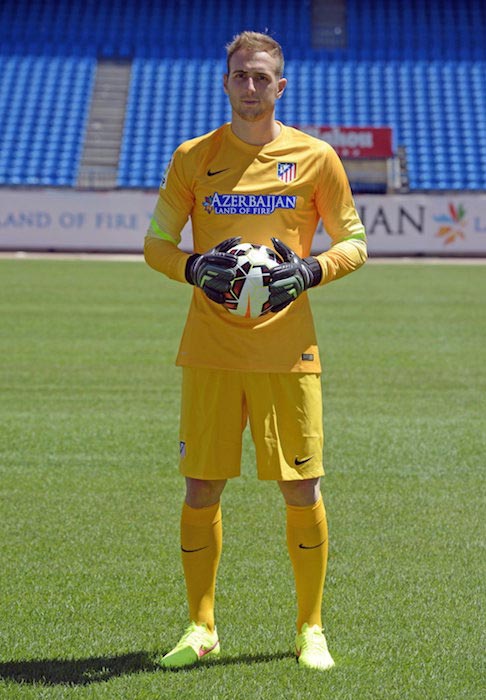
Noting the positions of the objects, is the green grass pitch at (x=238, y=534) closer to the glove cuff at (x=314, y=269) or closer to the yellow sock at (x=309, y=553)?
the yellow sock at (x=309, y=553)

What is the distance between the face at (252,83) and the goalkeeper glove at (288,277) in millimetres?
459

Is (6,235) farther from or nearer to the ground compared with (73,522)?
farther from the ground

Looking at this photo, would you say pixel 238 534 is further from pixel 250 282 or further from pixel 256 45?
pixel 256 45

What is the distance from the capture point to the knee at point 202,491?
395cm

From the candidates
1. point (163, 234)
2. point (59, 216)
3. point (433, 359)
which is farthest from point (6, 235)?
point (163, 234)

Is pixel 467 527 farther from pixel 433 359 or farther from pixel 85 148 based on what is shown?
pixel 85 148

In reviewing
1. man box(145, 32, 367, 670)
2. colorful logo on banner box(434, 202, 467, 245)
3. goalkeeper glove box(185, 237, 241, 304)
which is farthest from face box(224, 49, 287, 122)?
colorful logo on banner box(434, 202, 467, 245)

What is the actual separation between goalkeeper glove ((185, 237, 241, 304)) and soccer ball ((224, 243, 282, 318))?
0.07ft

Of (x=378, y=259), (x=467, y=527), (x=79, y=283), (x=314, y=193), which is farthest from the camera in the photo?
(x=378, y=259)

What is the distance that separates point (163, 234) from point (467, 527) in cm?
259

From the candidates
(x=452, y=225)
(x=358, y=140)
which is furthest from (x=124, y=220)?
(x=452, y=225)

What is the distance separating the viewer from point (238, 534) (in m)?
5.55

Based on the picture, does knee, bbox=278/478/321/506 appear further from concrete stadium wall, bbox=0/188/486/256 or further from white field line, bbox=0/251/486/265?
concrete stadium wall, bbox=0/188/486/256

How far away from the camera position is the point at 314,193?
3938 millimetres
